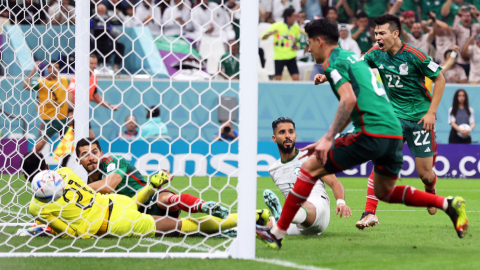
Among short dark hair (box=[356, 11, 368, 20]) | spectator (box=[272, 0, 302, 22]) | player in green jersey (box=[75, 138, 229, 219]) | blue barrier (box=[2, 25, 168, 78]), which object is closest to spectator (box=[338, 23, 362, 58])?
short dark hair (box=[356, 11, 368, 20])

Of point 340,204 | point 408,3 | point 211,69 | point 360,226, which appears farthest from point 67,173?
point 408,3

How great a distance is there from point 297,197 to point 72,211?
1.76 meters

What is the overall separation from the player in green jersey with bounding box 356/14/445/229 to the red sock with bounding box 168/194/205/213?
158 cm

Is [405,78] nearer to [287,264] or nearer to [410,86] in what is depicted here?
[410,86]

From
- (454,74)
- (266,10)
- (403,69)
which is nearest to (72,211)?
(403,69)

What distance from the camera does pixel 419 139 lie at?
555 cm

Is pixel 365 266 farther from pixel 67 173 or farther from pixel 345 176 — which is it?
pixel 345 176

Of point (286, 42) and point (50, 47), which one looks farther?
point (286, 42)

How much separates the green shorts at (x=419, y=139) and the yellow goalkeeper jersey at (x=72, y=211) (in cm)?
291

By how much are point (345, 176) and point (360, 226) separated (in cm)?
721

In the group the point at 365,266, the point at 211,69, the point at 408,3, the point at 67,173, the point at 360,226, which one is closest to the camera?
the point at 365,266

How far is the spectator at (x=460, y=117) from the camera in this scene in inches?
496

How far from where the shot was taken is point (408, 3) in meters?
15.0

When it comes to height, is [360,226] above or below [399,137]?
below
